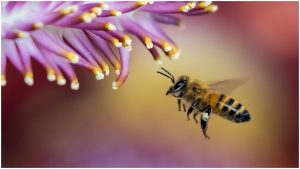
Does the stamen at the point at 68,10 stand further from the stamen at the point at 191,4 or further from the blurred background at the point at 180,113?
the blurred background at the point at 180,113

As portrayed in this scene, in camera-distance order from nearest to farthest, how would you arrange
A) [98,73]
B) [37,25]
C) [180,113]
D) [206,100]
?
[37,25] → [98,73] → [206,100] → [180,113]

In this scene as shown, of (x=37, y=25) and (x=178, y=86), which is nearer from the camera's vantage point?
(x=37, y=25)

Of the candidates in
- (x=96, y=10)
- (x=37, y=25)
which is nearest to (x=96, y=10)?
(x=96, y=10)

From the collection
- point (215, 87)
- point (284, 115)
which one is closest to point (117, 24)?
point (215, 87)

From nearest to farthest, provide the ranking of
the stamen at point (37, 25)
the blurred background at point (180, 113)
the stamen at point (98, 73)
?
1. the stamen at point (37, 25)
2. the stamen at point (98, 73)
3. the blurred background at point (180, 113)

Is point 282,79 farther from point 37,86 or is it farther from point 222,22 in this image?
point 37,86

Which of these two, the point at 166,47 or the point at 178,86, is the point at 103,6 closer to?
the point at 166,47

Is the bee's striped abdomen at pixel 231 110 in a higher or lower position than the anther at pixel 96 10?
lower

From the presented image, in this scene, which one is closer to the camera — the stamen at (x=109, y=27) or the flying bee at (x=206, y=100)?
the stamen at (x=109, y=27)

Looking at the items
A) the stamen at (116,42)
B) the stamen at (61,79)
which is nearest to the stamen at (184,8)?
the stamen at (116,42)
